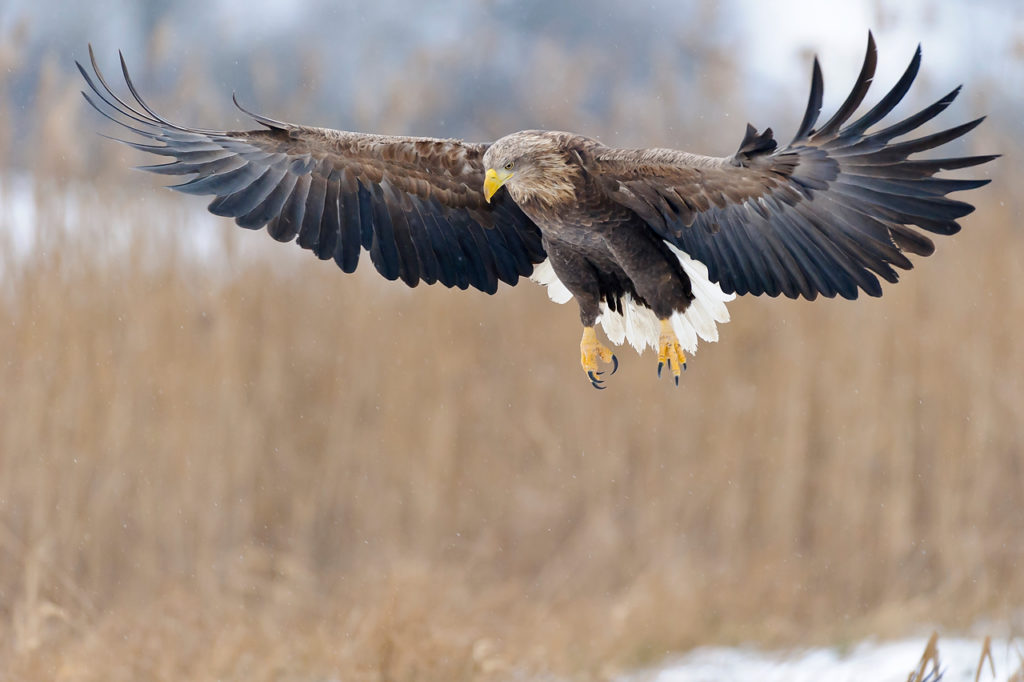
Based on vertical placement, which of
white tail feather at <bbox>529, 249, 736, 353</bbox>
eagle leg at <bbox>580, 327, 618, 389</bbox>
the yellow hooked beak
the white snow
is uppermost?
the yellow hooked beak

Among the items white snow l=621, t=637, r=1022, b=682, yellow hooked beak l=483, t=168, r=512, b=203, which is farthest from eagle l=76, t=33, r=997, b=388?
white snow l=621, t=637, r=1022, b=682

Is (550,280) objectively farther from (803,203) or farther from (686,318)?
(803,203)

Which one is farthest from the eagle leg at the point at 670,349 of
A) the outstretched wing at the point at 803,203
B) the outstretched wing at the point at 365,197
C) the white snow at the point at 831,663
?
the white snow at the point at 831,663

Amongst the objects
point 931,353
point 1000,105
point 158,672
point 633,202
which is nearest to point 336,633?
point 158,672

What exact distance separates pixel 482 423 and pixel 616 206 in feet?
12.9

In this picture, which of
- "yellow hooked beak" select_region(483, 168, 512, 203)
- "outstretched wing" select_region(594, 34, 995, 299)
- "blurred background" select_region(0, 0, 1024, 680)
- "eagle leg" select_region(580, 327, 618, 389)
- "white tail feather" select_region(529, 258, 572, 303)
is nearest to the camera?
"outstretched wing" select_region(594, 34, 995, 299)

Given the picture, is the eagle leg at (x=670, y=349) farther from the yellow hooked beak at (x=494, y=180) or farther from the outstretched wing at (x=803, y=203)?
the yellow hooked beak at (x=494, y=180)

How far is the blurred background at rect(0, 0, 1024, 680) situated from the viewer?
17.3 ft

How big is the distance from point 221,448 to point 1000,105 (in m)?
4.07

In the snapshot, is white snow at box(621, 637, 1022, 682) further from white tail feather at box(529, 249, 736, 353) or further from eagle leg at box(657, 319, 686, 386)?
eagle leg at box(657, 319, 686, 386)

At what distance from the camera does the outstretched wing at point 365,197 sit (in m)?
2.37

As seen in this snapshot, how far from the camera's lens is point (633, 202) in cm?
206

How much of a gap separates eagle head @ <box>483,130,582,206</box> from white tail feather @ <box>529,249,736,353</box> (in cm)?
36

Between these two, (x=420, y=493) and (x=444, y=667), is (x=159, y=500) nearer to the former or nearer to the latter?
(x=420, y=493)
